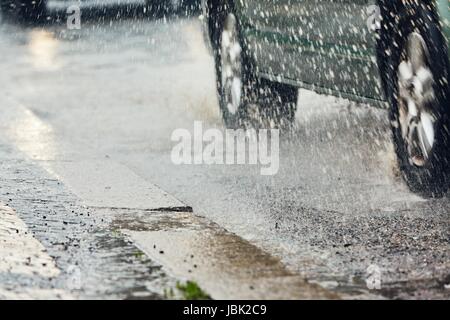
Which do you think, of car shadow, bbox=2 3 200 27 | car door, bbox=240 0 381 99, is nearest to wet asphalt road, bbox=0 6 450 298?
car door, bbox=240 0 381 99

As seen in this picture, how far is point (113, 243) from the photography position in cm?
551

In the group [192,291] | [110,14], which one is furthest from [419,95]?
[110,14]

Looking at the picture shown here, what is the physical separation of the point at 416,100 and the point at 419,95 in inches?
1.8

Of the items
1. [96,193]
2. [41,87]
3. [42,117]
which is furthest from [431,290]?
[41,87]

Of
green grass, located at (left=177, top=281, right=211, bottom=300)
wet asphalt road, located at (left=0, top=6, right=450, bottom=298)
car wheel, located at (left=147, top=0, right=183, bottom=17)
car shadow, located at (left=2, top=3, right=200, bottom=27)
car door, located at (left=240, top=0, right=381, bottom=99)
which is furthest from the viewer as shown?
car wheel, located at (left=147, top=0, right=183, bottom=17)

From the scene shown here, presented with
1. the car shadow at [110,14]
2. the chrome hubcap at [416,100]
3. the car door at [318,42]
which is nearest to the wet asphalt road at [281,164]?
the chrome hubcap at [416,100]

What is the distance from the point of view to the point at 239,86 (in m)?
8.88

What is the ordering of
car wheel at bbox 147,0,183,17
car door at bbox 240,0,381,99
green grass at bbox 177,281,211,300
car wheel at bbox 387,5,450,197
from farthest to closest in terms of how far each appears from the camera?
car wheel at bbox 147,0,183,17 → car door at bbox 240,0,381,99 → car wheel at bbox 387,5,450,197 → green grass at bbox 177,281,211,300

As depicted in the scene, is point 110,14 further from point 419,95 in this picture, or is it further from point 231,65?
point 419,95

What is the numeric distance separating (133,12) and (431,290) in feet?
45.8

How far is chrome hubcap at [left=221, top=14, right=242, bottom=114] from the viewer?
29.0ft

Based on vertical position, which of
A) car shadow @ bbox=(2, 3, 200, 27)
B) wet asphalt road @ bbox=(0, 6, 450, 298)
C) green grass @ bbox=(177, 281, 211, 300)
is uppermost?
car shadow @ bbox=(2, 3, 200, 27)

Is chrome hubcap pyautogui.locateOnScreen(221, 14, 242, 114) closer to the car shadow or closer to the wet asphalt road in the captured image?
the wet asphalt road
